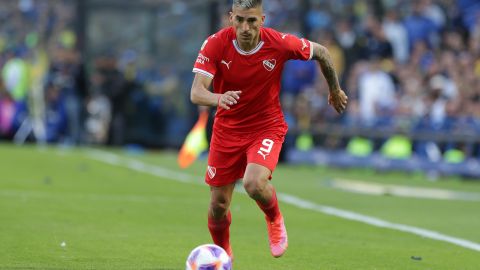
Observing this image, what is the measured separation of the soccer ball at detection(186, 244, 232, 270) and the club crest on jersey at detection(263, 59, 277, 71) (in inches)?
66.6

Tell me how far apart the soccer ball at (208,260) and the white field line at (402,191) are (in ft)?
33.7

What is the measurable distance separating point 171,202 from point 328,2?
14.4 meters

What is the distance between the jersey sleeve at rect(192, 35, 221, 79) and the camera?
8961mm

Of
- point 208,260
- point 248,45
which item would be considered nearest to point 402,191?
point 248,45

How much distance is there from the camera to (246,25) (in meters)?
8.87

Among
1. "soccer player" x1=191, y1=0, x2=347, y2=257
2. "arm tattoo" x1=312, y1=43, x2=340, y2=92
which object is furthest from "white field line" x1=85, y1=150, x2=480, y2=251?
"soccer player" x1=191, y1=0, x2=347, y2=257

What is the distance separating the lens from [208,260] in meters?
8.13

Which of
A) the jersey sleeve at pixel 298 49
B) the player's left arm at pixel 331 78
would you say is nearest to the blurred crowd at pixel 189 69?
the player's left arm at pixel 331 78

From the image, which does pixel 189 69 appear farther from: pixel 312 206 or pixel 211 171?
pixel 211 171

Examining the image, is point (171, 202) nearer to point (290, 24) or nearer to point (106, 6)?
point (290, 24)

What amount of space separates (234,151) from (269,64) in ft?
2.47

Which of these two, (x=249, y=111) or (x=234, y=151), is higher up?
(x=249, y=111)

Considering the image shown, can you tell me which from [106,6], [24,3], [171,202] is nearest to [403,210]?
[171,202]

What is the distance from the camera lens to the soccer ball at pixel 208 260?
8117mm
